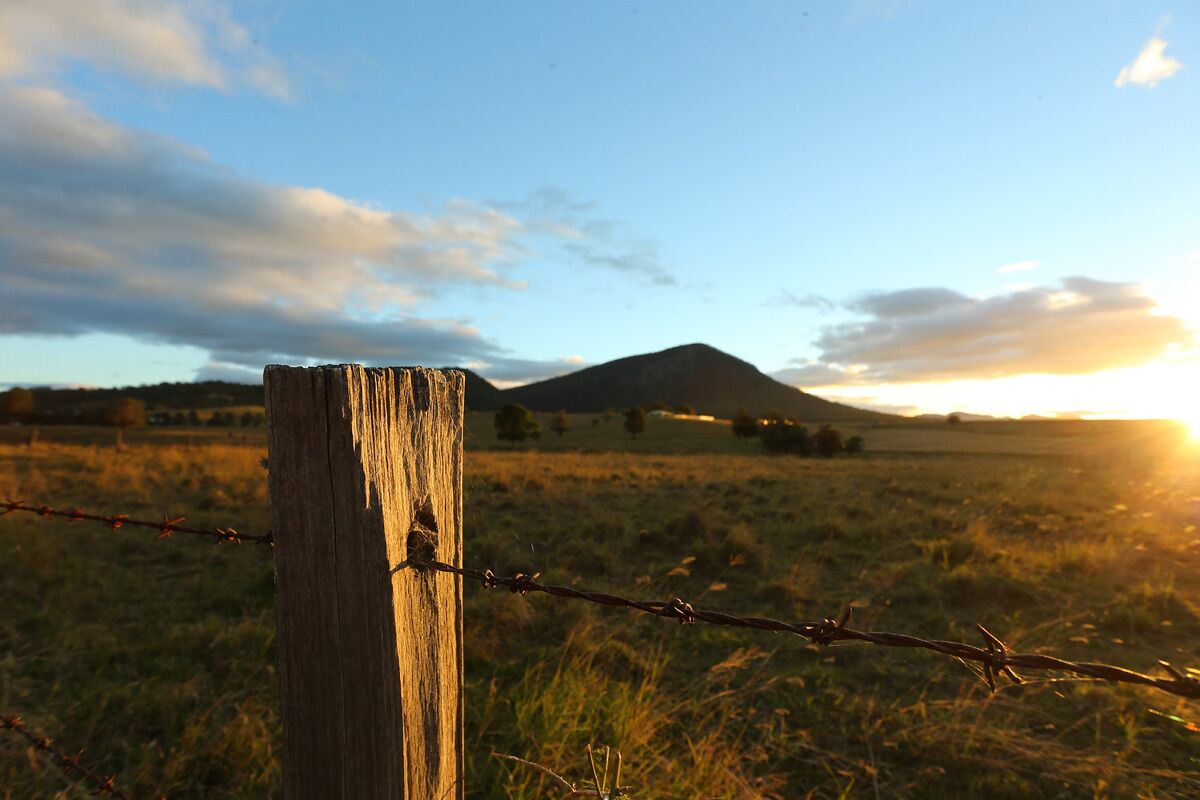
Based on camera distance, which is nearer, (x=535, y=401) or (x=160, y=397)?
(x=160, y=397)

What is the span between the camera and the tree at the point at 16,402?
47531 mm

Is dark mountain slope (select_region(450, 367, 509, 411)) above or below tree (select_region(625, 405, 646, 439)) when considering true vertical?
above

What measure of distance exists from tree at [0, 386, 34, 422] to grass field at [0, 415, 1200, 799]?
155 ft

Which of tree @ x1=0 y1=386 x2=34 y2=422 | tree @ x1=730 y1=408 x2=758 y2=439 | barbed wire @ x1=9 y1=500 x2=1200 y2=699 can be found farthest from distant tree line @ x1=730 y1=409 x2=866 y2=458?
tree @ x1=0 y1=386 x2=34 y2=422

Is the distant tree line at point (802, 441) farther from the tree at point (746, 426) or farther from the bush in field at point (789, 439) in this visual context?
the tree at point (746, 426)

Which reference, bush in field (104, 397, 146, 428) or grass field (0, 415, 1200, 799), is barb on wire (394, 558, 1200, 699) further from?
bush in field (104, 397, 146, 428)

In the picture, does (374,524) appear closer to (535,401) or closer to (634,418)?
(634,418)

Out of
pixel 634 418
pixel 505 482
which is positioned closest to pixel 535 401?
pixel 634 418

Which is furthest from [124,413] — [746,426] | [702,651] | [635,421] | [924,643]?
[924,643]

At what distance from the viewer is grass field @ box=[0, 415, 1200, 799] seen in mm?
3430

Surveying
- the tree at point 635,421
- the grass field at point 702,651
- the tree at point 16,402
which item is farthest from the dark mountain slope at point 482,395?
the grass field at point 702,651

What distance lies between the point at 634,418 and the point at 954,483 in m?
43.0

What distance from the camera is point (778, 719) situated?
14.5ft

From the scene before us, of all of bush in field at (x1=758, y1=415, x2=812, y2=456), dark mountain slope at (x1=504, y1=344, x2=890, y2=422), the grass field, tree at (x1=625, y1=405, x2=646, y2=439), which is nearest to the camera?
the grass field
